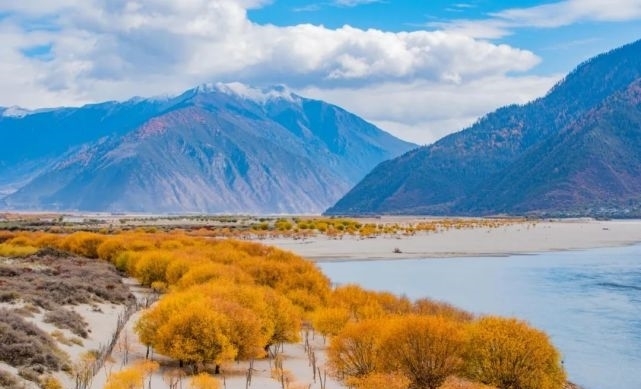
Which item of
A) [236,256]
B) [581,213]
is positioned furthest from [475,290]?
[581,213]

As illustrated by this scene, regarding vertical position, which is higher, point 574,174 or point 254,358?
point 574,174

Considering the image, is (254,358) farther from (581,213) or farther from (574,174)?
(574,174)

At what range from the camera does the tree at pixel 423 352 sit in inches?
734

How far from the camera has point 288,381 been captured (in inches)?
734

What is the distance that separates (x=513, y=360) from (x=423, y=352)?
84.0 inches

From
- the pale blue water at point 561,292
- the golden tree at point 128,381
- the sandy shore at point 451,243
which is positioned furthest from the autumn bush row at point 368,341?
the sandy shore at point 451,243

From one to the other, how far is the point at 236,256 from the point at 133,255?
6.51m

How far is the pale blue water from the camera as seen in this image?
82.8ft

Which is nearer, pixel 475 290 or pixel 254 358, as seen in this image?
pixel 254 358

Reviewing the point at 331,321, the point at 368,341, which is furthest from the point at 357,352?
the point at 331,321

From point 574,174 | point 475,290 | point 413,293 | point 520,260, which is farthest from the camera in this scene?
point 574,174

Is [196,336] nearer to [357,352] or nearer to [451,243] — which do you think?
[357,352]

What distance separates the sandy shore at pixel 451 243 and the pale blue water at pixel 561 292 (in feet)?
16.8

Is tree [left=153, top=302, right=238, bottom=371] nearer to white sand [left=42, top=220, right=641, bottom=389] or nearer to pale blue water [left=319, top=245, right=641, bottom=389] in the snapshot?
white sand [left=42, top=220, right=641, bottom=389]
